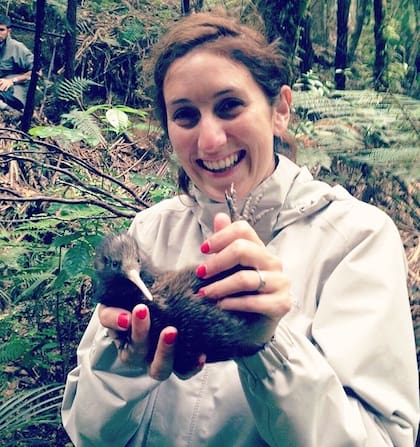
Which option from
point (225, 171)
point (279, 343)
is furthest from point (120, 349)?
point (225, 171)

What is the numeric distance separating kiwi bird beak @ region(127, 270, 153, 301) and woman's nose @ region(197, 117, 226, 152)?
50 centimetres

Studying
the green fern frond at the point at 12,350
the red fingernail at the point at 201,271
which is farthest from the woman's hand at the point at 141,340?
the green fern frond at the point at 12,350

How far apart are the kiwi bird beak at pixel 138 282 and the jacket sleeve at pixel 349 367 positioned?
28 centimetres

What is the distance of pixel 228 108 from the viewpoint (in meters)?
1.73

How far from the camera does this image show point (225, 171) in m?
1.80

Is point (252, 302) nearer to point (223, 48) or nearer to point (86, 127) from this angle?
point (223, 48)

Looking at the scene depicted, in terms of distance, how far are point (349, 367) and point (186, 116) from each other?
91 centimetres

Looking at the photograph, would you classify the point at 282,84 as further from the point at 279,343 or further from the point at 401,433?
the point at 401,433

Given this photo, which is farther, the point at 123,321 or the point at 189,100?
the point at 189,100

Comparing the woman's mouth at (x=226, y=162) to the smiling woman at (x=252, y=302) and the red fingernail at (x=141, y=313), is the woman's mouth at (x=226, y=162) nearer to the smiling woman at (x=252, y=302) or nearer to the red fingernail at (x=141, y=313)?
the smiling woman at (x=252, y=302)

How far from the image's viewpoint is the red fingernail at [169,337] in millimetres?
1231

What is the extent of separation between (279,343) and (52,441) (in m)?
3.17

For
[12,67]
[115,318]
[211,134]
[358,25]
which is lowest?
[12,67]

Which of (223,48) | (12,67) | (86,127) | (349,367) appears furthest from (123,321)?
(12,67)
